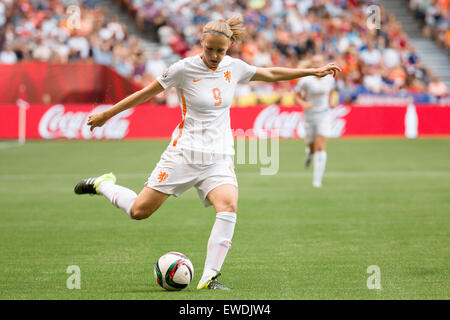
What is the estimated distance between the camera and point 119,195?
7086mm

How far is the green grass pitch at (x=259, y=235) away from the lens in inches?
254

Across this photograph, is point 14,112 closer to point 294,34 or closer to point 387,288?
point 294,34

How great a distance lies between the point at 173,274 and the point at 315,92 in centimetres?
980

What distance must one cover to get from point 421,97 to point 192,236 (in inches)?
758

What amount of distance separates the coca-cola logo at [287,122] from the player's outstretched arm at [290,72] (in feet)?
58.2

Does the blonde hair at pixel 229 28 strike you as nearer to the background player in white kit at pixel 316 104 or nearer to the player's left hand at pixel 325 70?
the player's left hand at pixel 325 70

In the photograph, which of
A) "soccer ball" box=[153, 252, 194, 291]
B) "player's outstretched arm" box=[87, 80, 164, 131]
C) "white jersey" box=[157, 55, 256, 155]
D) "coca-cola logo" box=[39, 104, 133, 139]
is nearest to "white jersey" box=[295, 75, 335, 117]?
"white jersey" box=[157, 55, 256, 155]

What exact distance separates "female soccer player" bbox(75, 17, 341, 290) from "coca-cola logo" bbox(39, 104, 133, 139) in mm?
17875

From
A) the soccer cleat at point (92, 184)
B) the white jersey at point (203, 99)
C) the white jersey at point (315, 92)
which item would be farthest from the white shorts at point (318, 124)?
the white jersey at point (203, 99)

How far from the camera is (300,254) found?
26.4 feet

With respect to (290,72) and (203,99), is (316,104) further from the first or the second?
(203,99)

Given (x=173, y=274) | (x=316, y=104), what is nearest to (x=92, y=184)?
(x=173, y=274)
